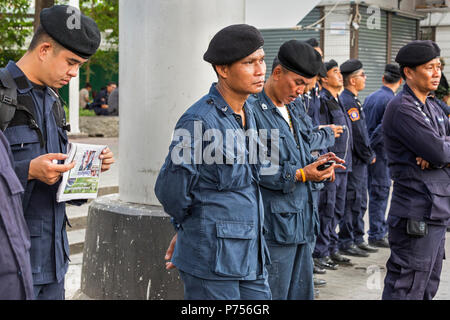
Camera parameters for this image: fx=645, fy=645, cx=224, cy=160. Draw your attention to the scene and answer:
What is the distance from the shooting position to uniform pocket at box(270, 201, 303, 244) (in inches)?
148

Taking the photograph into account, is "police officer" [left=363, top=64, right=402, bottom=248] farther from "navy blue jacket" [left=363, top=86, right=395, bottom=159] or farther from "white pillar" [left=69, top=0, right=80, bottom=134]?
"white pillar" [left=69, top=0, right=80, bottom=134]

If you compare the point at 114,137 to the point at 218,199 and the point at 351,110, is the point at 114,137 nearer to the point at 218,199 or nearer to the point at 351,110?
the point at 351,110

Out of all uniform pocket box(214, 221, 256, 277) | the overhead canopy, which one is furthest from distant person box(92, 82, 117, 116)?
uniform pocket box(214, 221, 256, 277)

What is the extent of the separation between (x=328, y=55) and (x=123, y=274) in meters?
12.7

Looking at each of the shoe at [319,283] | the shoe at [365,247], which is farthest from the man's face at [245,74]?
the shoe at [365,247]

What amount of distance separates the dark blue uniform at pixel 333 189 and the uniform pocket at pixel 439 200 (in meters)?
2.14

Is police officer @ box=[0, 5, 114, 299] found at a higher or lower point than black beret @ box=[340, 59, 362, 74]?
lower

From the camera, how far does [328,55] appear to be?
1659 cm

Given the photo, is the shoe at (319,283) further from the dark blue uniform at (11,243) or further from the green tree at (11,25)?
the green tree at (11,25)

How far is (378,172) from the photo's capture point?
324 inches

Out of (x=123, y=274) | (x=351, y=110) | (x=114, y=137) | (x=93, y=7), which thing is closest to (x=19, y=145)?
(x=123, y=274)

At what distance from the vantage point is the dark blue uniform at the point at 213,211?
307cm

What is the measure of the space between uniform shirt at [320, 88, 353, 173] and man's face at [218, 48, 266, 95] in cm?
354

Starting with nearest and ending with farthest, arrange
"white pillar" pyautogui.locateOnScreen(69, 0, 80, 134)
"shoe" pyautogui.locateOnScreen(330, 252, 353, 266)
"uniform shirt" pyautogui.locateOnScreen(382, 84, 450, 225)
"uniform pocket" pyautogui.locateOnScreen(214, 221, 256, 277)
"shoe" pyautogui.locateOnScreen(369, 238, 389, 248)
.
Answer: "uniform pocket" pyautogui.locateOnScreen(214, 221, 256, 277)
"uniform shirt" pyautogui.locateOnScreen(382, 84, 450, 225)
"shoe" pyautogui.locateOnScreen(330, 252, 353, 266)
"shoe" pyautogui.locateOnScreen(369, 238, 389, 248)
"white pillar" pyautogui.locateOnScreen(69, 0, 80, 134)
